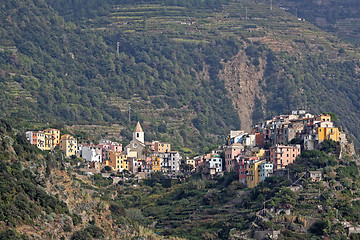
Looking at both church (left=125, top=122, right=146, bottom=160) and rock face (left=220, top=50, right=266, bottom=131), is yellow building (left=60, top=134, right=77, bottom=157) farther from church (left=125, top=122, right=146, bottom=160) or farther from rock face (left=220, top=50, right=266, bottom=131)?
rock face (left=220, top=50, right=266, bottom=131)

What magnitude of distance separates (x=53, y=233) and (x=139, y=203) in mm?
37655

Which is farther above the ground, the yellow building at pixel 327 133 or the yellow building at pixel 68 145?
the yellow building at pixel 327 133

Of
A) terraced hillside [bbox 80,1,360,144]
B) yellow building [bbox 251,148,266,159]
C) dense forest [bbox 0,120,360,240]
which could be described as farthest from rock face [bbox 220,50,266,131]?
yellow building [bbox 251,148,266,159]

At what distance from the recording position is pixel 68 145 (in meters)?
122

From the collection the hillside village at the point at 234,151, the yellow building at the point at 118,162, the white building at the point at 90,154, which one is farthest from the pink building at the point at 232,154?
the white building at the point at 90,154

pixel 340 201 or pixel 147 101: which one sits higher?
pixel 340 201

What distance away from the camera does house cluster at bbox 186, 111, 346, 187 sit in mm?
102750

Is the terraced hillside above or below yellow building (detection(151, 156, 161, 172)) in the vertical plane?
below

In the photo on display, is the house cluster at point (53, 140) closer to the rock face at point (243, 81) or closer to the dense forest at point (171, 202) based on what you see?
the dense forest at point (171, 202)

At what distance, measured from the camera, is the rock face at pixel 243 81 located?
609ft

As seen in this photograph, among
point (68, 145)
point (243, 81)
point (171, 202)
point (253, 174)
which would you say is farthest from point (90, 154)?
point (243, 81)

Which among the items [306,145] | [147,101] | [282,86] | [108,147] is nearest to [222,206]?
[306,145]

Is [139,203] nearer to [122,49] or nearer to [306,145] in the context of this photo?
[306,145]

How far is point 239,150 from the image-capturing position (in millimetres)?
111250
